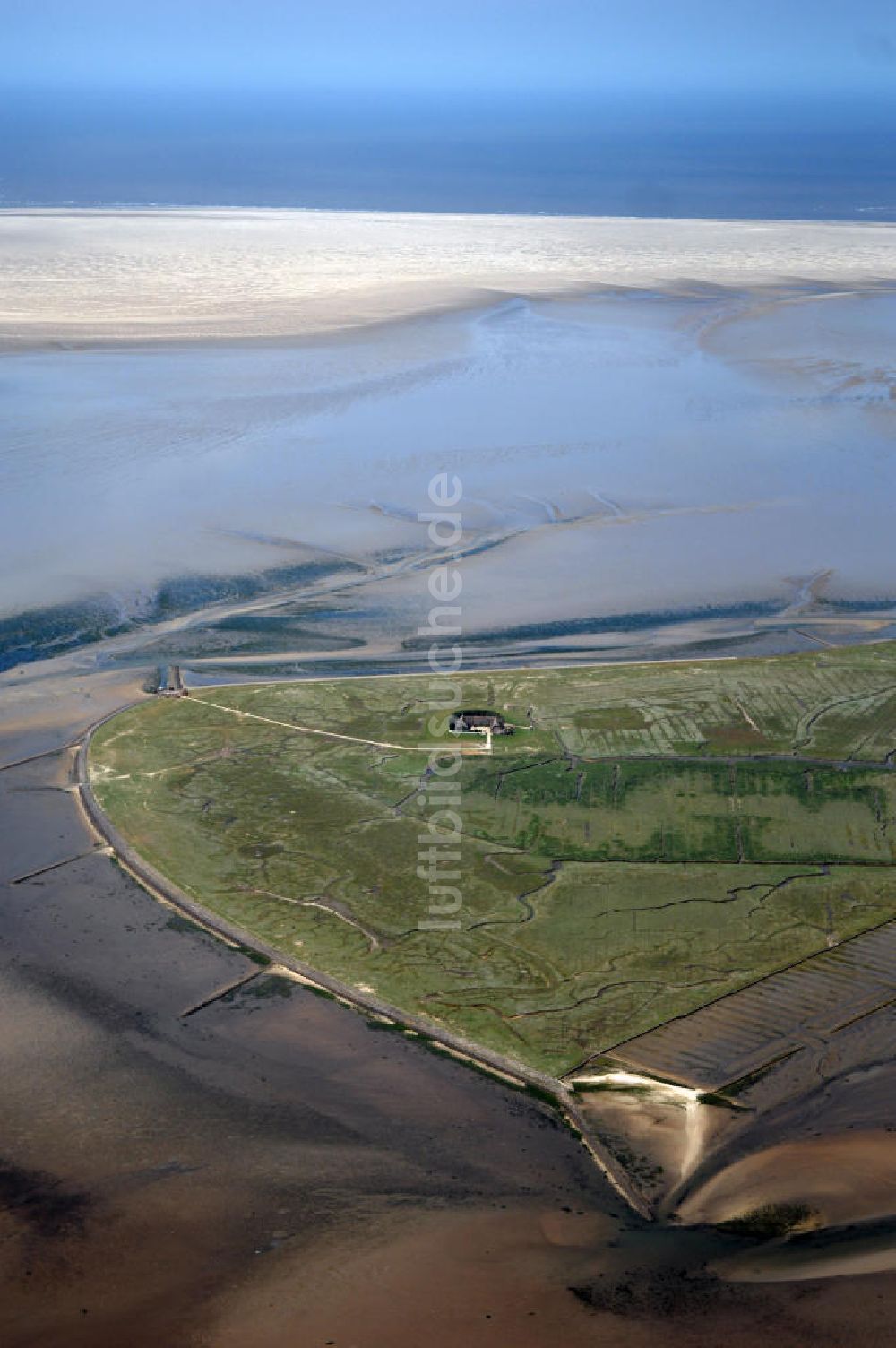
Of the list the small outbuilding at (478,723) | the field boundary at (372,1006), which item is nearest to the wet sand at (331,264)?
the small outbuilding at (478,723)

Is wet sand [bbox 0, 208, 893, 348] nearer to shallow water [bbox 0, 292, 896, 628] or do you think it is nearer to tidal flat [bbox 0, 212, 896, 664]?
tidal flat [bbox 0, 212, 896, 664]

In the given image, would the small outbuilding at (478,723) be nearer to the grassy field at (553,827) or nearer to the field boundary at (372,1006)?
the grassy field at (553,827)

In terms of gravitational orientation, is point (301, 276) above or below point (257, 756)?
above

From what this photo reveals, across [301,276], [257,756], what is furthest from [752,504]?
[301,276]

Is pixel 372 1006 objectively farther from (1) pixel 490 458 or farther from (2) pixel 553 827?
(1) pixel 490 458

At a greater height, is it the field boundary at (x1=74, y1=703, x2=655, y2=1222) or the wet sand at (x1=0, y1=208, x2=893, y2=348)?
the wet sand at (x1=0, y1=208, x2=893, y2=348)

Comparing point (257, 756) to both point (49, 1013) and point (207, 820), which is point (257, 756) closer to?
point (207, 820)

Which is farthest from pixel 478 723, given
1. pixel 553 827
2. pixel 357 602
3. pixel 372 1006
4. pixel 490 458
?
pixel 490 458

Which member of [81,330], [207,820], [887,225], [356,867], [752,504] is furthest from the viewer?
[887,225]

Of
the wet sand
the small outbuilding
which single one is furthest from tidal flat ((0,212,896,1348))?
the small outbuilding
